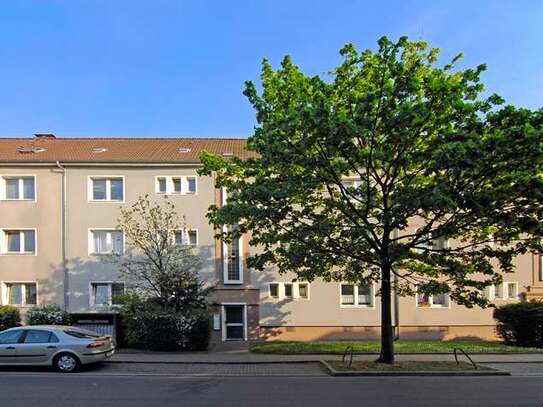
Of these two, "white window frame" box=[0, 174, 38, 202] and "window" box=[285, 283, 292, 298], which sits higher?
"white window frame" box=[0, 174, 38, 202]

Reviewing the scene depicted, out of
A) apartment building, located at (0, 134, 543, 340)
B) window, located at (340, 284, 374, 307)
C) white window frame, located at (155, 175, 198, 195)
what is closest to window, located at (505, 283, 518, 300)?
apartment building, located at (0, 134, 543, 340)

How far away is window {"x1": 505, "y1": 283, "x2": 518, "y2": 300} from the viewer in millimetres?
26766

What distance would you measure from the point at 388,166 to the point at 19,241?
68.6ft

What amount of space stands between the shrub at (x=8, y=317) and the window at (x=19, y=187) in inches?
239

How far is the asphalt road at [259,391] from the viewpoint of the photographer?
9641 mm

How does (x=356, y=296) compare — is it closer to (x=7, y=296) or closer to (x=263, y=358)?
(x=263, y=358)

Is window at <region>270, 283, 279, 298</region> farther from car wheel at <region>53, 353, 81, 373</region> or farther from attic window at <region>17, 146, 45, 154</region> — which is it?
attic window at <region>17, 146, 45, 154</region>

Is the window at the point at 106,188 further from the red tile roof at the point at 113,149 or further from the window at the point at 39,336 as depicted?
the window at the point at 39,336

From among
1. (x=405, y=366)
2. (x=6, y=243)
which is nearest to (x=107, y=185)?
(x=6, y=243)

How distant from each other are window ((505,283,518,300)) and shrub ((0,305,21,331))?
24.8m

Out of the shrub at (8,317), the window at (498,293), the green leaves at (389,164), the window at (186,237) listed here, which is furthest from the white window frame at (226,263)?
the window at (498,293)

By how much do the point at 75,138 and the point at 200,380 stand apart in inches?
911

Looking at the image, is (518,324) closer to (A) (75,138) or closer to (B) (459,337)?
(B) (459,337)

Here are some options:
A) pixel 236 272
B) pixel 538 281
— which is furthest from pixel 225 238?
pixel 538 281
